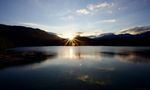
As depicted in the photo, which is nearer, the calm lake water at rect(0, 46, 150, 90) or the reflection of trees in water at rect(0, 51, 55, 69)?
the calm lake water at rect(0, 46, 150, 90)

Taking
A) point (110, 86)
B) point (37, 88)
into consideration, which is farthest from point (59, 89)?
point (110, 86)

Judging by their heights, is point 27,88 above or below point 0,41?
below

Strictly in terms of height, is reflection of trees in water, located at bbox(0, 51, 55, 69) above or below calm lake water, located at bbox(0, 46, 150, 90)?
above

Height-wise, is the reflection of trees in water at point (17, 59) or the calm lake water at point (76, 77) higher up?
the reflection of trees in water at point (17, 59)

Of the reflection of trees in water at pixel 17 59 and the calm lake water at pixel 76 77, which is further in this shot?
the reflection of trees in water at pixel 17 59

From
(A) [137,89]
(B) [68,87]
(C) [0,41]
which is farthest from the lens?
(C) [0,41]

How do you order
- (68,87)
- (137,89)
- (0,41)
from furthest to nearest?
(0,41), (68,87), (137,89)

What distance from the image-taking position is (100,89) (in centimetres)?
1830

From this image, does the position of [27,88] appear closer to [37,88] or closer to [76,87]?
[37,88]

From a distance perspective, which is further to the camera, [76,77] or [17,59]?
[17,59]

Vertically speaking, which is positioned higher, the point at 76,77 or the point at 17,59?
the point at 17,59

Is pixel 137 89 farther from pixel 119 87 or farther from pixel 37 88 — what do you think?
pixel 37 88

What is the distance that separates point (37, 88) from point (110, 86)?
400 inches

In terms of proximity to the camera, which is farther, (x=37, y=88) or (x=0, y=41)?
(x=0, y=41)
